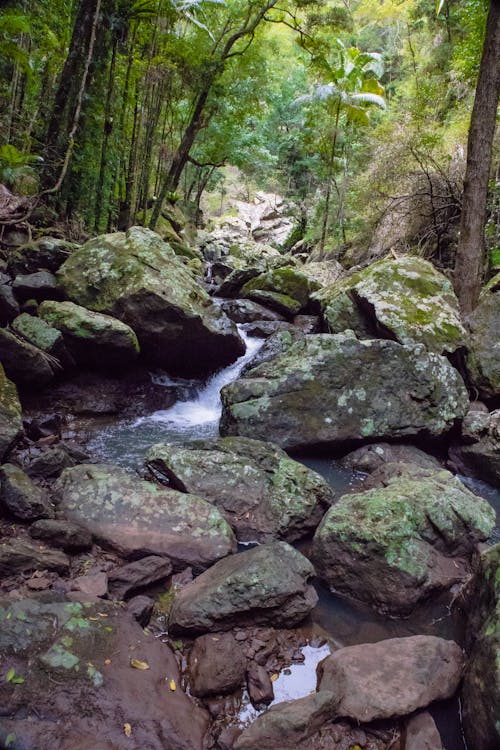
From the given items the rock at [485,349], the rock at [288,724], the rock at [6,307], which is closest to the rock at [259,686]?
the rock at [288,724]

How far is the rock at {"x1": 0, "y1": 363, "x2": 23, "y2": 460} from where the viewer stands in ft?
14.1

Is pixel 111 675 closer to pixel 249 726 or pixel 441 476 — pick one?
pixel 249 726

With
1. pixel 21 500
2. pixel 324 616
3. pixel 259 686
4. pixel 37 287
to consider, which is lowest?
pixel 324 616

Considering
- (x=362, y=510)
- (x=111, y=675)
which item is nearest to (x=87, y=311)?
(x=362, y=510)

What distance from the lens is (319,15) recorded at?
14.1 m

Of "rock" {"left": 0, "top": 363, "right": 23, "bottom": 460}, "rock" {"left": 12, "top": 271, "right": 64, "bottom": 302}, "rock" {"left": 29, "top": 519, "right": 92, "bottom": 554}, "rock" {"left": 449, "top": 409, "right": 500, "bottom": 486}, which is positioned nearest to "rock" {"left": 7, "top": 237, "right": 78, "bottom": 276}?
"rock" {"left": 12, "top": 271, "right": 64, "bottom": 302}

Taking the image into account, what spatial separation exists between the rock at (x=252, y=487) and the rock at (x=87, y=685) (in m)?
1.65

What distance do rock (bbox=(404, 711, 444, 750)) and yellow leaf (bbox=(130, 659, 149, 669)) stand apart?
4.85 feet

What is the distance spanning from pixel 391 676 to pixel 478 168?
8.75 meters

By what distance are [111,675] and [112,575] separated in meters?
0.97

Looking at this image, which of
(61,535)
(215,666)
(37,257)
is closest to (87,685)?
(215,666)

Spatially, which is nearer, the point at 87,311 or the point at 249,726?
the point at 249,726

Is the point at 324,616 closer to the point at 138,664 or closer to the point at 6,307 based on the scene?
the point at 138,664

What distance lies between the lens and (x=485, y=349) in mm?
7480
